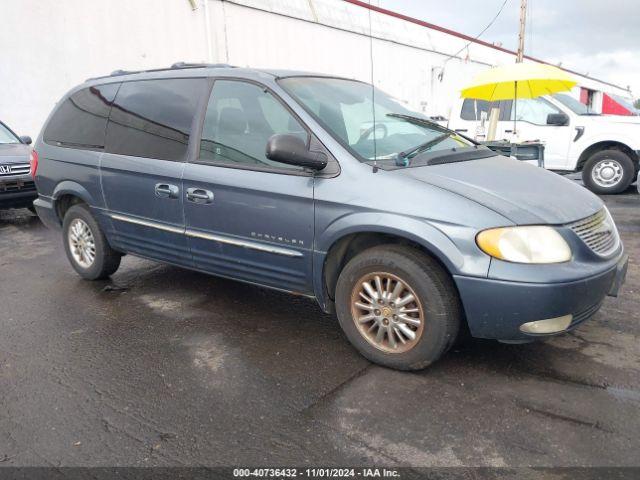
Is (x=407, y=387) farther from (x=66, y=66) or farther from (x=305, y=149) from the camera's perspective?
(x=66, y=66)

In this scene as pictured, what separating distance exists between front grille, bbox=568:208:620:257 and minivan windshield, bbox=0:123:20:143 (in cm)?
858

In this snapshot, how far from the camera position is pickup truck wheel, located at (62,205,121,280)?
465 centimetres

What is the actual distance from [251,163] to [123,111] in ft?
4.99

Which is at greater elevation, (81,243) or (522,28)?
(522,28)

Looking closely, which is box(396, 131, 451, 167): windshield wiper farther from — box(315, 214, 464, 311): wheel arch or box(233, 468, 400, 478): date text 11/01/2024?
box(233, 468, 400, 478): date text 11/01/2024

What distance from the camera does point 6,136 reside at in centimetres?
861

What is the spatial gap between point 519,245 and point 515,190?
0.45 m

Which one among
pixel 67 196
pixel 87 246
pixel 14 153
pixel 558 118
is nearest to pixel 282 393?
pixel 87 246

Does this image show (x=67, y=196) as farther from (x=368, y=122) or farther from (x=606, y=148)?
(x=606, y=148)

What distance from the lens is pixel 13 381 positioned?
3.12 m

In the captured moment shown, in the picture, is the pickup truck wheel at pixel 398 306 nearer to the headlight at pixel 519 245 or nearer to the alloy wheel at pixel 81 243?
the headlight at pixel 519 245

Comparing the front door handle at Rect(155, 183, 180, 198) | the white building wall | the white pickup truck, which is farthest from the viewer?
the white building wall

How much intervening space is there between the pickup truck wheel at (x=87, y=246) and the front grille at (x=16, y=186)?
330 centimetres

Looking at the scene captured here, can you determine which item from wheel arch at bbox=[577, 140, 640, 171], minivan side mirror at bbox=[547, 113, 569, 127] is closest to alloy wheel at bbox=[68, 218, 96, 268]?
minivan side mirror at bbox=[547, 113, 569, 127]
